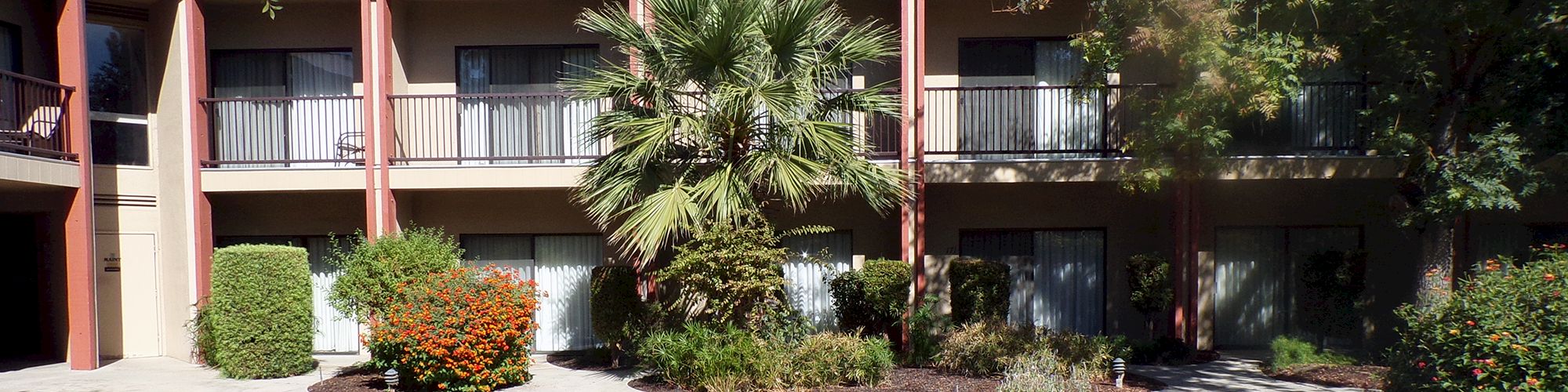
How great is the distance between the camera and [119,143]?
1271cm

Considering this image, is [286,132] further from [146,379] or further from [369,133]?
[146,379]

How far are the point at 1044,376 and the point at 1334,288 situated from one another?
4785mm

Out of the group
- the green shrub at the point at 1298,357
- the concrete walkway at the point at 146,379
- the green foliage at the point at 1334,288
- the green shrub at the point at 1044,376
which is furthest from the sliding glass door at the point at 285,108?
the green foliage at the point at 1334,288

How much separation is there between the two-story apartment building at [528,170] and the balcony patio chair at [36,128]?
0.06 meters

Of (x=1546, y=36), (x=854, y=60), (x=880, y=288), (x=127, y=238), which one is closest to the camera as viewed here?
(x=1546, y=36)

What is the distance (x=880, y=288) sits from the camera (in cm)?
1148

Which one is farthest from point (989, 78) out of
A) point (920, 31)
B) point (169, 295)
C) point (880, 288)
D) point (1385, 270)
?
point (169, 295)

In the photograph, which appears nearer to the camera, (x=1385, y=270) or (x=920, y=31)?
(x=920, y=31)

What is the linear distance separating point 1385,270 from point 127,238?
667 inches

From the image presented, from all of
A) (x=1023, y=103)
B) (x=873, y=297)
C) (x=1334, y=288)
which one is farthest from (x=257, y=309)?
(x=1334, y=288)

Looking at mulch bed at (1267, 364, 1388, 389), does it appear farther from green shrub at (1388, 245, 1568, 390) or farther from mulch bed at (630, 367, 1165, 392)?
green shrub at (1388, 245, 1568, 390)

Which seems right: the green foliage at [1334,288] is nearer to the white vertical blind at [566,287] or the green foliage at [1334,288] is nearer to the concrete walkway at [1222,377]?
the concrete walkway at [1222,377]

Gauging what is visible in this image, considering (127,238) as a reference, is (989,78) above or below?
above

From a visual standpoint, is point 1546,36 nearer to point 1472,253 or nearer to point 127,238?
point 1472,253
